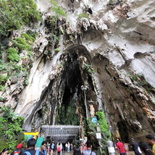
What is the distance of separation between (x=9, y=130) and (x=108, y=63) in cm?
848

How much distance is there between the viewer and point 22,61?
18.2 feet

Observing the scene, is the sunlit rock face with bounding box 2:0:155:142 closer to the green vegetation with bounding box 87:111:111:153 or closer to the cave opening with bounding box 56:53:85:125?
the green vegetation with bounding box 87:111:111:153

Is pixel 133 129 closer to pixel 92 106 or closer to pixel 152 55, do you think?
pixel 92 106

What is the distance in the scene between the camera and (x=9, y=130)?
166 inches

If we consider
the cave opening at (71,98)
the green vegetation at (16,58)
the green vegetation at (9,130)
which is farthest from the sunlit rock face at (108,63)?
the cave opening at (71,98)

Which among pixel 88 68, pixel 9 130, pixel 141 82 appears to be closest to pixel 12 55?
pixel 9 130

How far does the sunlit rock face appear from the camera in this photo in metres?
6.81

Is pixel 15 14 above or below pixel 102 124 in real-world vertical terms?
above

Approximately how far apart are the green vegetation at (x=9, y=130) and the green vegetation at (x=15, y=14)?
420cm

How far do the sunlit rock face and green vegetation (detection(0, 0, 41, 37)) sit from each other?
3.51 feet

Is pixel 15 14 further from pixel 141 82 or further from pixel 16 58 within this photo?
pixel 141 82

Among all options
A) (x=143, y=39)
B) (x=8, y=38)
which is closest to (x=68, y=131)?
(x=8, y=38)

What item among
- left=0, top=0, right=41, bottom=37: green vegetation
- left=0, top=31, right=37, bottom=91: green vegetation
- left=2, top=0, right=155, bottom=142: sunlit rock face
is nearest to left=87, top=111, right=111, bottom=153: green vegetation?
left=2, top=0, right=155, bottom=142: sunlit rock face

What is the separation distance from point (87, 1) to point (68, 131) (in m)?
16.3
